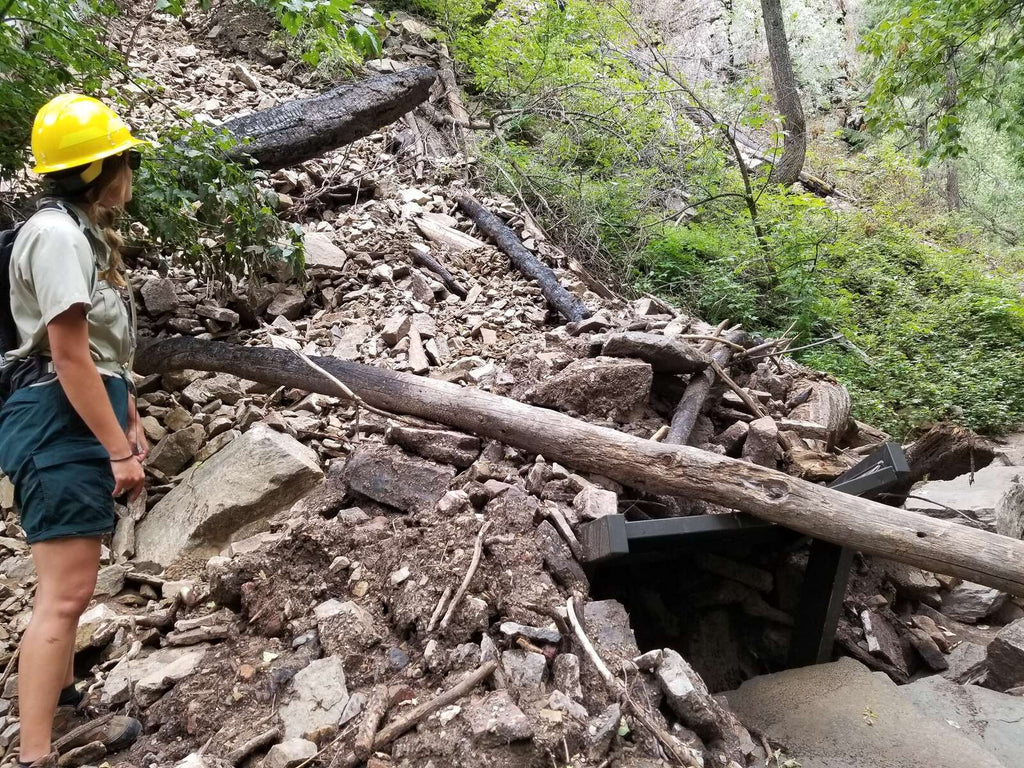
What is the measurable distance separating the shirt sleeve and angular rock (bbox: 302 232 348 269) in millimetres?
3823

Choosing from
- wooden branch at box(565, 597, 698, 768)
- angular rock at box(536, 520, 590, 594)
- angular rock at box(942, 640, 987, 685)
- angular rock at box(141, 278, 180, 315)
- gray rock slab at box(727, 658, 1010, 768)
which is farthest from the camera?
angular rock at box(141, 278, 180, 315)

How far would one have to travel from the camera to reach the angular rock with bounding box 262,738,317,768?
1831 millimetres

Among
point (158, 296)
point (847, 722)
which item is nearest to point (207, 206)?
point (158, 296)

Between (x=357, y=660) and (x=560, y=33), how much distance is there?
9.23 metres

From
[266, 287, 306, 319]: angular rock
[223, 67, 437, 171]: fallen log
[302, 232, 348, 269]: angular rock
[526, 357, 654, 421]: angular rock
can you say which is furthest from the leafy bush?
[526, 357, 654, 421]: angular rock

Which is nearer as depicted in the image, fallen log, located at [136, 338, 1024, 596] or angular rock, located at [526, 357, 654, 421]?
fallen log, located at [136, 338, 1024, 596]

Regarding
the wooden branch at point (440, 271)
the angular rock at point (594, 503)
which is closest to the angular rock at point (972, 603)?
the angular rock at point (594, 503)

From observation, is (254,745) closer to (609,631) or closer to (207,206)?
(609,631)

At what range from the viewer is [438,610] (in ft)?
7.65

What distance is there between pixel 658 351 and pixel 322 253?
135 inches

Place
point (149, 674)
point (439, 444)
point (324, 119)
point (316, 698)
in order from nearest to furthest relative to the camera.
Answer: point (316, 698) < point (149, 674) < point (439, 444) < point (324, 119)

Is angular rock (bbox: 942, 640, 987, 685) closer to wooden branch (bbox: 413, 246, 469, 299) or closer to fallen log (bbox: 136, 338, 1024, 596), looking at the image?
fallen log (bbox: 136, 338, 1024, 596)

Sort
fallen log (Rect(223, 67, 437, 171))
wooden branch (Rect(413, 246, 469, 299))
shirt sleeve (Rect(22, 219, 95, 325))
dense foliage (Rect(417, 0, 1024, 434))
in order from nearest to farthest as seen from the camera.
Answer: shirt sleeve (Rect(22, 219, 95, 325))
fallen log (Rect(223, 67, 437, 171))
wooden branch (Rect(413, 246, 469, 299))
dense foliage (Rect(417, 0, 1024, 434))

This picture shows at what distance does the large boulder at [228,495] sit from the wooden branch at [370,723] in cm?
141
